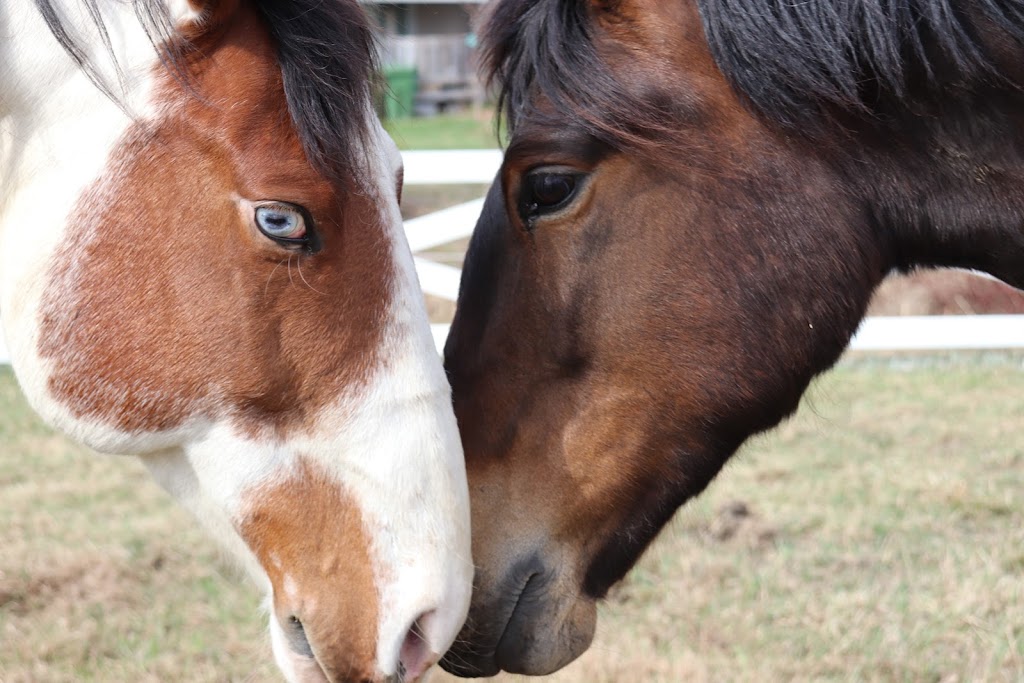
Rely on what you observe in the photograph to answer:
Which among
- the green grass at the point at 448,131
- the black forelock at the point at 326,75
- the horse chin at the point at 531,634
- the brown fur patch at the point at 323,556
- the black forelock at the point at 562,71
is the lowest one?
the green grass at the point at 448,131

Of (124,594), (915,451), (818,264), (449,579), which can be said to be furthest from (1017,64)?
(915,451)

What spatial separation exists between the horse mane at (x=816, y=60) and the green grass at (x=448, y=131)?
11.2 meters

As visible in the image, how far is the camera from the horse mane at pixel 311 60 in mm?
1783

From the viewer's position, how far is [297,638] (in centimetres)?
190

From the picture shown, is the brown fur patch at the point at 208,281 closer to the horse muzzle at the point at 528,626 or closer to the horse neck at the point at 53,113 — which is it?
the horse neck at the point at 53,113

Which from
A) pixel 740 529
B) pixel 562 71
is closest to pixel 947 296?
pixel 740 529

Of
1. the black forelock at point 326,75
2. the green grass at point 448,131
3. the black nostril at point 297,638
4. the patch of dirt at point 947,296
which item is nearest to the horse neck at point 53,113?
the black forelock at point 326,75

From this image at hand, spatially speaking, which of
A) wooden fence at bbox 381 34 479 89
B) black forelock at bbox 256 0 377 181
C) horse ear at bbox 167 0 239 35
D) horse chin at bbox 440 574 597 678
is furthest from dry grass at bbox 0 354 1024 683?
wooden fence at bbox 381 34 479 89

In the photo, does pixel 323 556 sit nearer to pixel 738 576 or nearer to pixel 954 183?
pixel 954 183

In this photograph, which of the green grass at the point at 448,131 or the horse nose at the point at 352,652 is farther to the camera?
the green grass at the point at 448,131

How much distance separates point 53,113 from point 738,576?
2.83 metres

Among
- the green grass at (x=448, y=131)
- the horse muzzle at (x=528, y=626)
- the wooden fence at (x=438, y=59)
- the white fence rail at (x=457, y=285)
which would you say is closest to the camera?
the horse muzzle at (x=528, y=626)

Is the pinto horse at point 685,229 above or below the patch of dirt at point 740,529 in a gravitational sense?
above

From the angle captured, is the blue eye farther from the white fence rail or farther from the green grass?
the green grass
